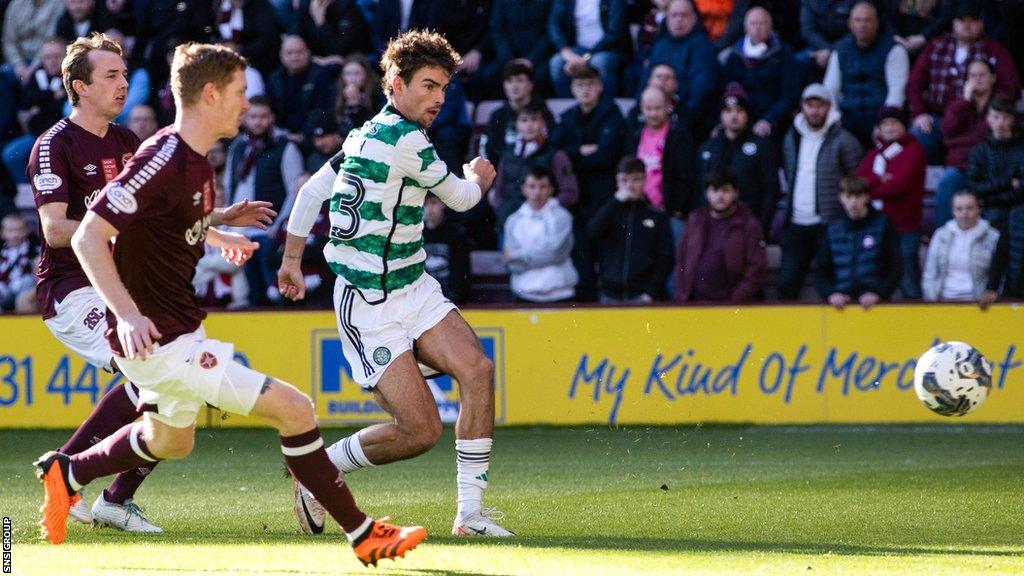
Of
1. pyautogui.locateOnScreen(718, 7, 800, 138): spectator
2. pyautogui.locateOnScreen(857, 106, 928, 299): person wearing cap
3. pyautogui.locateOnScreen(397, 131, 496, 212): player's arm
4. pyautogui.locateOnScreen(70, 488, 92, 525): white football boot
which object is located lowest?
pyautogui.locateOnScreen(70, 488, 92, 525): white football boot

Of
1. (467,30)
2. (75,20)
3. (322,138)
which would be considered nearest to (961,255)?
(467,30)

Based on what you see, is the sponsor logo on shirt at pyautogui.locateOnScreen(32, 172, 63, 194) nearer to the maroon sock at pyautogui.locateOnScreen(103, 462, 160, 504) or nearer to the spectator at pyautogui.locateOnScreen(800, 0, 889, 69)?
the maroon sock at pyautogui.locateOnScreen(103, 462, 160, 504)

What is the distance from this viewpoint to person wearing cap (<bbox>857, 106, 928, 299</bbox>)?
12727mm

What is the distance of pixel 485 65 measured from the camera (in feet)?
49.3

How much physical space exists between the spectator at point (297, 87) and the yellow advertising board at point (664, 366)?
2.71 metres

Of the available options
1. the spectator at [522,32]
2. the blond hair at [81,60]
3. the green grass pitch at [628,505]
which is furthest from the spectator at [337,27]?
the blond hair at [81,60]

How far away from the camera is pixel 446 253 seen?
12.9 meters

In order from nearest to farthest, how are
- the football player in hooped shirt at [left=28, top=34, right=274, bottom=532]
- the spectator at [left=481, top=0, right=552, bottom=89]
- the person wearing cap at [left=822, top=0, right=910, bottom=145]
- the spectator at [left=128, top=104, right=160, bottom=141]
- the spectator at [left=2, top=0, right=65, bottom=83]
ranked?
1. the football player in hooped shirt at [left=28, top=34, right=274, bottom=532]
2. the person wearing cap at [left=822, top=0, right=910, bottom=145]
3. the spectator at [left=128, top=104, right=160, bottom=141]
4. the spectator at [left=481, top=0, right=552, bottom=89]
5. the spectator at [left=2, top=0, right=65, bottom=83]

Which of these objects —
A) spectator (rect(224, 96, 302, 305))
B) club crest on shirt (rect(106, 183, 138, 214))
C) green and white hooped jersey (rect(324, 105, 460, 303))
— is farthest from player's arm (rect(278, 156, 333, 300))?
spectator (rect(224, 96, 302, 305))

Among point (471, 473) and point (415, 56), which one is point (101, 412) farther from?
point (415, 56)

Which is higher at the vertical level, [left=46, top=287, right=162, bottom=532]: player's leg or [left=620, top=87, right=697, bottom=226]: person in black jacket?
[left=620, top=87, right=697, bottom=226]: person in black jacket

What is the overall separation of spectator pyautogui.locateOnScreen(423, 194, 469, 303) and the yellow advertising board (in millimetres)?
533

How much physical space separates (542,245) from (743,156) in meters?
1.94

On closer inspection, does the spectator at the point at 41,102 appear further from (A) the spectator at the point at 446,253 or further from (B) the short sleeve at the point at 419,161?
(B) the short sleeve at the point at 419,161
